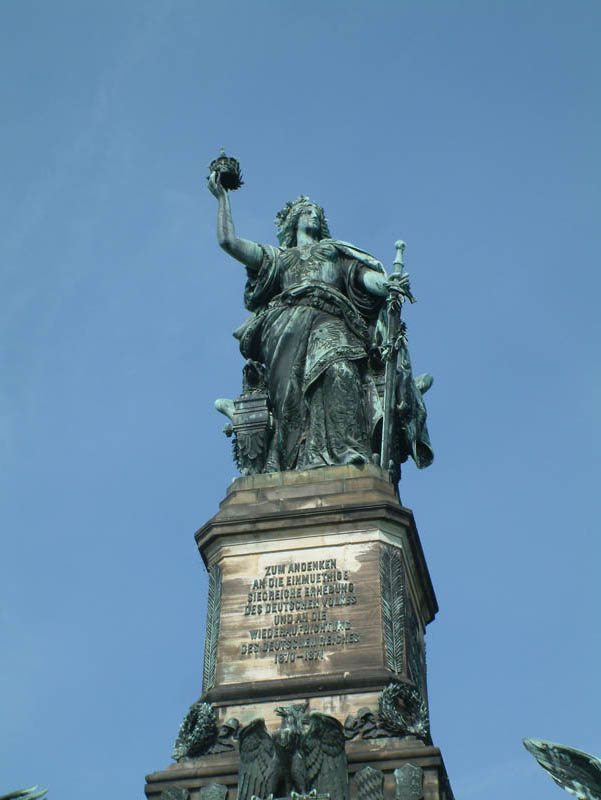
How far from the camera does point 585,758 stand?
50.1ft

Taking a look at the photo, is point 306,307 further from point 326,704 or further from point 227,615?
point 326,704

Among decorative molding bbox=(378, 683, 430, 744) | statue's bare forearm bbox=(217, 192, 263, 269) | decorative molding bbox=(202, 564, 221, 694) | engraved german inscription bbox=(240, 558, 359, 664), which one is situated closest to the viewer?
decorative molding bbox=(378, 683, 430, 744)

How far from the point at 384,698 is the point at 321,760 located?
3.83 feet

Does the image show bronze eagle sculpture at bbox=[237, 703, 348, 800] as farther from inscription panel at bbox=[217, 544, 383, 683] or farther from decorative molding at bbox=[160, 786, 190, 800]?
inscription panel at bbox=[217, 544, 383, 683]

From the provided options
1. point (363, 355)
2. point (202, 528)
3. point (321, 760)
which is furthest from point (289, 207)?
point (321, 760)

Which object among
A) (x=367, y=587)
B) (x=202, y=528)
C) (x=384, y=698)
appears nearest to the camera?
(x=384, y=698)

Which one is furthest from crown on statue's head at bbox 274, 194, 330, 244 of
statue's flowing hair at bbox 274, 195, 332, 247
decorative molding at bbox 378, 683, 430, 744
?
decorative molding at bbox 378, 683, 430, 744

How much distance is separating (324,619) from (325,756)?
2197 mm

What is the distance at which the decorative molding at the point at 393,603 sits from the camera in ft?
57.8

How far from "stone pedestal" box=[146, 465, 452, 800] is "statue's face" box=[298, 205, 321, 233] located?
17.3ft

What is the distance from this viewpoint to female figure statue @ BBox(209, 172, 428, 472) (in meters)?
20.6

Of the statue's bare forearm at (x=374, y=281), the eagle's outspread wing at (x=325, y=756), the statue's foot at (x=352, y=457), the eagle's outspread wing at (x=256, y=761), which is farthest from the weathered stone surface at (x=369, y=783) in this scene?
the statue's bare forearm at (x=374, y=281)

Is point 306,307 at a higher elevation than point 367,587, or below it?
higher

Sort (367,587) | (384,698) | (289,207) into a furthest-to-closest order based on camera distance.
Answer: (289,207) → (367,587) → (384,698)
